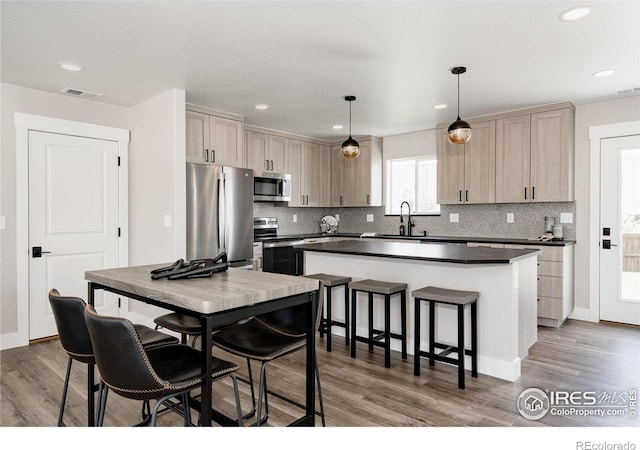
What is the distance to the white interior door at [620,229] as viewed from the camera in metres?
4.28

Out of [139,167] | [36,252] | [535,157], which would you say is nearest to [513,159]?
[535,157]

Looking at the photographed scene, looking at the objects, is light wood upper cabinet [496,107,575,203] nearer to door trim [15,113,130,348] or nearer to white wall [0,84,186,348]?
white wall [0,84,186,348]

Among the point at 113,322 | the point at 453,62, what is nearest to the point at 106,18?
the point at 113,322

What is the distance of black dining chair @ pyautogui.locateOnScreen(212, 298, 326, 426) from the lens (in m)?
1.96

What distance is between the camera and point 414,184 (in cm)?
622

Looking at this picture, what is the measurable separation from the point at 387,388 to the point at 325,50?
250cm

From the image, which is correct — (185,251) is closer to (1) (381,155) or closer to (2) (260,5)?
(2) (260,5)

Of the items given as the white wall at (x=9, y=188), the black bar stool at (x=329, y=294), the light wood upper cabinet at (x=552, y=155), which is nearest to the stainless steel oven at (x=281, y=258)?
the black bar stool at (x=329, y=294)

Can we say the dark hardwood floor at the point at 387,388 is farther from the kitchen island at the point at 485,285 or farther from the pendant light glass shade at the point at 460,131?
the pendant light glass shade at the point at 460,131

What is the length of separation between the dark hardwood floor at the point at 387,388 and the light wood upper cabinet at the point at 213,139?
2.19 m

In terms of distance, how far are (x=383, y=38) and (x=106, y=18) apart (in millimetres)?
1820

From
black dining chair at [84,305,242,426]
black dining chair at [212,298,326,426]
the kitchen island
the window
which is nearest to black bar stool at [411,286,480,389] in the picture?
the kitchen island

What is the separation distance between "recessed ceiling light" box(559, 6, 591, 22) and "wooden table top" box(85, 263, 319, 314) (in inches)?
88.9

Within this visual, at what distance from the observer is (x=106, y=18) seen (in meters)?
2.50
